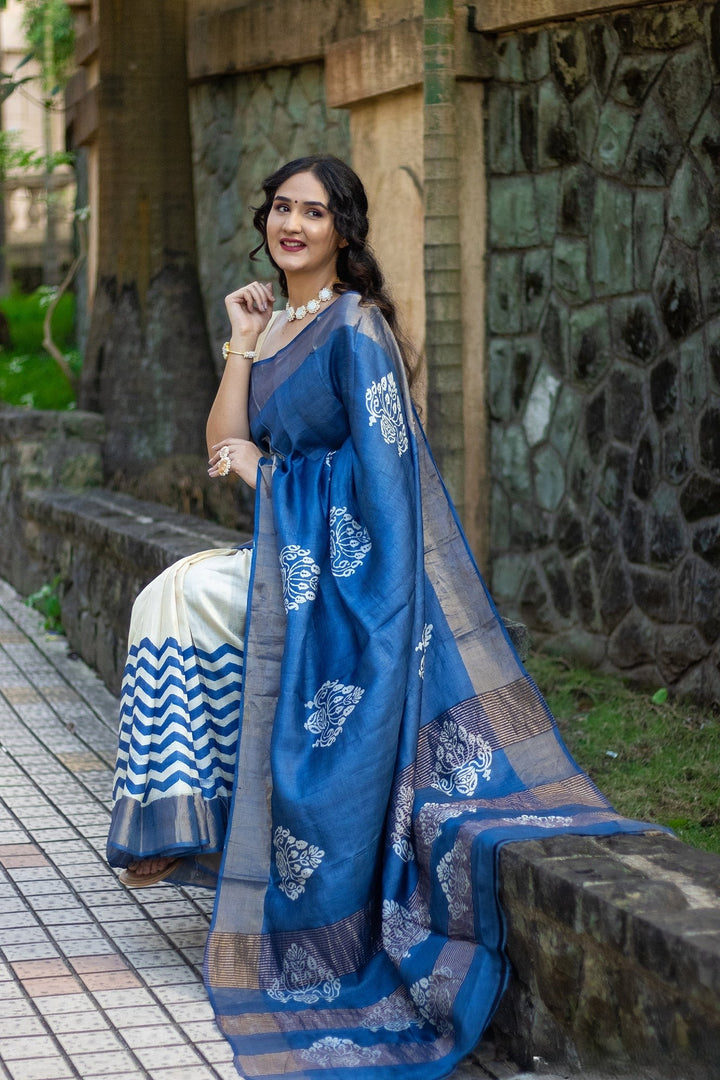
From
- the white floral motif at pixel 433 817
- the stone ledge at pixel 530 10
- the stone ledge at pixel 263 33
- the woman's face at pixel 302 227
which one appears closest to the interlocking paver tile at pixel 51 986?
the white floral motif at pixel 433 817

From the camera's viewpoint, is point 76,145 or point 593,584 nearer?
point 593,584

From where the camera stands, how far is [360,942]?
3.20m

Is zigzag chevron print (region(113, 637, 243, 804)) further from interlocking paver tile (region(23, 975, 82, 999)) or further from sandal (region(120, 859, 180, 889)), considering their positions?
interlocking paver tile (region(23, 975, 82, 999))

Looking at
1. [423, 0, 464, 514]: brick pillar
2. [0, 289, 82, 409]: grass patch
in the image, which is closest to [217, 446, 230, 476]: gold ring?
[423, 0, 464, 514]: brick pillar

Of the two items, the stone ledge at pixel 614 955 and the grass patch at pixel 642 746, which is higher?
the stone ledge at pixel 614 955

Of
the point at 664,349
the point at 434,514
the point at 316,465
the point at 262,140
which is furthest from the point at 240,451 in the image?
the point at 262,140

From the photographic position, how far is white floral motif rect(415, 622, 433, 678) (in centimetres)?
328

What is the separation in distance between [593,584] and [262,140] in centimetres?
354

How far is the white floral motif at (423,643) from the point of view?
3275 mm

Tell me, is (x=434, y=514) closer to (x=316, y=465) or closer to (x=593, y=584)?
(x=316, y=465)

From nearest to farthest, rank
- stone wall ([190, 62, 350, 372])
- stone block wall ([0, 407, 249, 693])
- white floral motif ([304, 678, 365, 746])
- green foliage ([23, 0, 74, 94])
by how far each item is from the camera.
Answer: white floral motif ([304, 678, 365, 746])
stone block wall ([0, 407, 249, 693])
stone wall ([190, 62, 350, 372])
green foliage ([23, 0, 74, 94])

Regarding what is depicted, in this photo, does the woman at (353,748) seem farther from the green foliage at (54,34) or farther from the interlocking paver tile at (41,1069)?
the green foliage at (54,34)

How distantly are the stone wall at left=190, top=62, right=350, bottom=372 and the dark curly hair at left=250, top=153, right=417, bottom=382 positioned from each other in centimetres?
385

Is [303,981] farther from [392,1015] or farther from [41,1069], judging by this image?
[41,1069]
